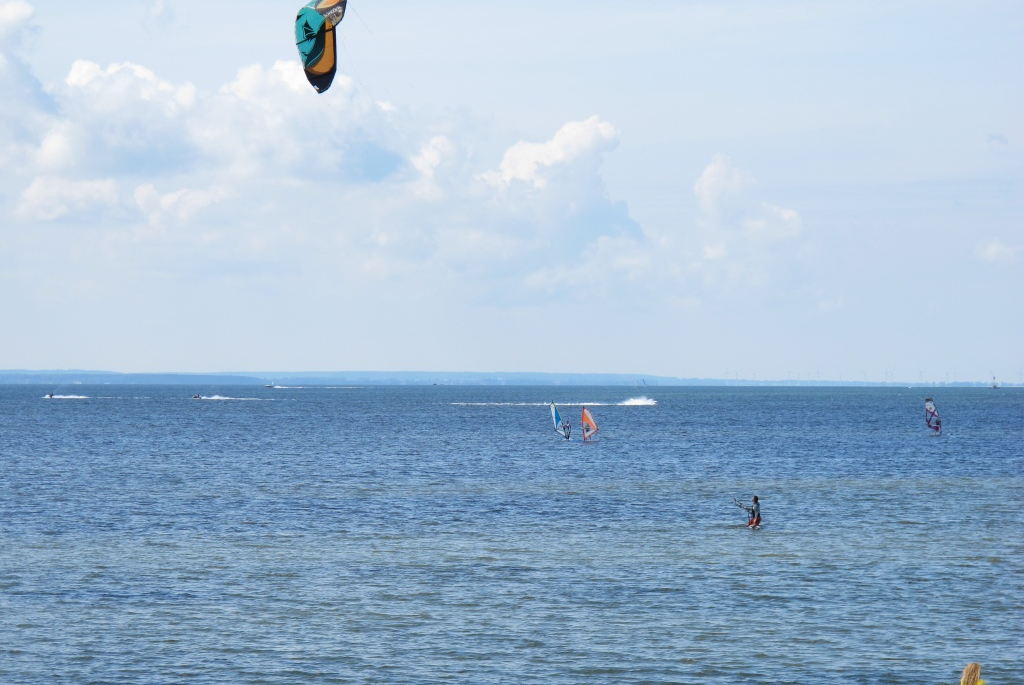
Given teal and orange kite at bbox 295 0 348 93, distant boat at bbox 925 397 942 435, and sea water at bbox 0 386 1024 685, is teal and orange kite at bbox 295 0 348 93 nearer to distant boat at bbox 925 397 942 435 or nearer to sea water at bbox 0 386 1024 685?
sea water at bbox 0 386 1024 685

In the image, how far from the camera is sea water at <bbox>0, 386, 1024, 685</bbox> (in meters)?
35.4

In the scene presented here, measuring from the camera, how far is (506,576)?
47.7m

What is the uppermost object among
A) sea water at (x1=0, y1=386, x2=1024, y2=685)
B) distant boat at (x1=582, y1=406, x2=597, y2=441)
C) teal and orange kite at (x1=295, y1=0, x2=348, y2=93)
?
teal and orange kite at (x1=295, y1=0, x2=348, y2=93)

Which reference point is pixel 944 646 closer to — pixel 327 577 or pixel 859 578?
pixel 859 578

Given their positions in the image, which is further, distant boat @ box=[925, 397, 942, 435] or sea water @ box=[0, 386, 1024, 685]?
distant boat @ box=[925, 397, 942, 435]

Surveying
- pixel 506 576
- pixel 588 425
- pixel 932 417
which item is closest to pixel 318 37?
→ pixel 506 576

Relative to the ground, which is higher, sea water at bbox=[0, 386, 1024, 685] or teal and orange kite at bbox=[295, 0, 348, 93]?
teal and orange kite at bbox=[295, 0, 348, 93]

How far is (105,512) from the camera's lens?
67812mm

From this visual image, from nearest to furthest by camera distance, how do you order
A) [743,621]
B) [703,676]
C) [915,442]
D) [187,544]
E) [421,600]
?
[703,676] → [743,621] → [421,600] → [187,544] → [915,442]

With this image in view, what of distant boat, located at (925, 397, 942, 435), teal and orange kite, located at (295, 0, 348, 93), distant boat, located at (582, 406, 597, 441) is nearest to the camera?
teal and orange kite, located at (295, 0, 348, 93)

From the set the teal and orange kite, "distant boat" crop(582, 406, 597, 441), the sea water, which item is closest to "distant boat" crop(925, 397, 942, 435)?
"distant boat" crop(582, 406, 597, 441)

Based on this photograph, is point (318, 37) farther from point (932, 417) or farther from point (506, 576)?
point (932, 417)

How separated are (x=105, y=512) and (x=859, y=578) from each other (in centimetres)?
4065

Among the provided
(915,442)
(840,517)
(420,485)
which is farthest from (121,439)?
(840,517)
